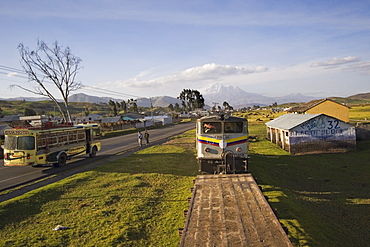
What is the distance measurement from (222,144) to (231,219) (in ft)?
24.7

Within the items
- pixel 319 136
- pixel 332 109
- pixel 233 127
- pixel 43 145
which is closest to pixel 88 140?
pixel 43 145

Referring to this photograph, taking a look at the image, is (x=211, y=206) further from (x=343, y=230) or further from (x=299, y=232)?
(x=343, y=230)

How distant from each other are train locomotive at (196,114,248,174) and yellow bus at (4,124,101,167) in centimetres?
1111

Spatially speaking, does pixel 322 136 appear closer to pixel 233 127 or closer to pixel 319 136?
pixel 319 136

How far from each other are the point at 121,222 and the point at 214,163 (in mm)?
6045

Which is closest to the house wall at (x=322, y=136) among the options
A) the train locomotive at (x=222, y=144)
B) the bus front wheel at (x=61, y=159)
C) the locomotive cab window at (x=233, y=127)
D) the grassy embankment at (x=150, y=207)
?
the grassy embankment at (x=150, y=207)

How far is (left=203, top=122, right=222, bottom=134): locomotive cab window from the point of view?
577 inches

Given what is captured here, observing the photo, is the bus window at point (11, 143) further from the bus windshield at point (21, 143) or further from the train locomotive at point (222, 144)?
the train locomotive at point (222, 144)

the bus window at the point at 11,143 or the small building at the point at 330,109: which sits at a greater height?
the small building at the point at 330,109

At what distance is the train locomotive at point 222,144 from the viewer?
14320 millimetres

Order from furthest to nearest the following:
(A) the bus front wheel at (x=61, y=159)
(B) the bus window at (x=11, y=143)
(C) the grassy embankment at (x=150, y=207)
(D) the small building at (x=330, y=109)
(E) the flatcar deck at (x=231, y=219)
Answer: (D) the small building at (x=330, y=109), (A) the bus front wheel at (x=61, y=159), (B) the bus window at (x=11, y=143), (C) the grassy embankment at (x=150, y=207), (E) the flatcar deck at (x=231, y=219)

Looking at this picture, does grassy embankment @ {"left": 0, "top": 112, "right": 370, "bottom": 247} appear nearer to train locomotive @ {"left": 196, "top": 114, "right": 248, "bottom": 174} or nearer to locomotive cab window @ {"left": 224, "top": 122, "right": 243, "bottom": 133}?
train locomotive @ {"left": 196, "top": 114, "right": 248, "bottom": 174}

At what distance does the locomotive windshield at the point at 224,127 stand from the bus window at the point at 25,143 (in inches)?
453

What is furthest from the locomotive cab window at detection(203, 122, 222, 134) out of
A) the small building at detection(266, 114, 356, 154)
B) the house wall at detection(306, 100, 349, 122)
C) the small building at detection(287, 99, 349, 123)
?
the house wall at detection(306, 100, 349, 122)
